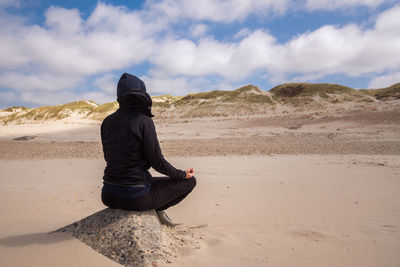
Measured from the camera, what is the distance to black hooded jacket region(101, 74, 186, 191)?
2434 millimetres

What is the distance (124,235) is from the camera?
249 cm

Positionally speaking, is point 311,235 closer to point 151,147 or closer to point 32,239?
point 151,147

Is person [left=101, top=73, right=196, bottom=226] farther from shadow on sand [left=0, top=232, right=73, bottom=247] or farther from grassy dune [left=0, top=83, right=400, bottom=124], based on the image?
grassy dune [left=0, top=83, right=400, bottom=124]

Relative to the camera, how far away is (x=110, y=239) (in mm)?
2480

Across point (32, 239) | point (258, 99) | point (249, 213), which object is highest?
point (258, 99)

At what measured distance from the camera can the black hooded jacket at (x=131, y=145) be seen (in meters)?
2.43

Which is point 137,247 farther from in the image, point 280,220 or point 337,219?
point 337,219

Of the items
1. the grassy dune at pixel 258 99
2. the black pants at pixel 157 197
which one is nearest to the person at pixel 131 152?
the black pants at pixel 157 197

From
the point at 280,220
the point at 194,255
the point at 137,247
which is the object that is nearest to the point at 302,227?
the point at 280,220

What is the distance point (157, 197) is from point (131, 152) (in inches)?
23.4

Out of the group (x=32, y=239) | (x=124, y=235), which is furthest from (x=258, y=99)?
(x=32, y=239)

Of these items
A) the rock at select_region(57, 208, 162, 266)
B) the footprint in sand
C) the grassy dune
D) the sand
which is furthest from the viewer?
the grassy dune

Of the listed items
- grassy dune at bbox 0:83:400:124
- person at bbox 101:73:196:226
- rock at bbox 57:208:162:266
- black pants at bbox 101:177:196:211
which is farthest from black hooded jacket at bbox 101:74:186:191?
grassy dune at bbox 0:83:400:124

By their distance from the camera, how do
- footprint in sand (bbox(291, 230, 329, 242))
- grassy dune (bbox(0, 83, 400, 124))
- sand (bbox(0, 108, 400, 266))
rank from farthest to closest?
grassy dune (bbox(0, 83, 400, 124)) < footprint in sand (bbox(291, 230, 329, 242)) < sand (bbox(0, 108, 400, 266))
